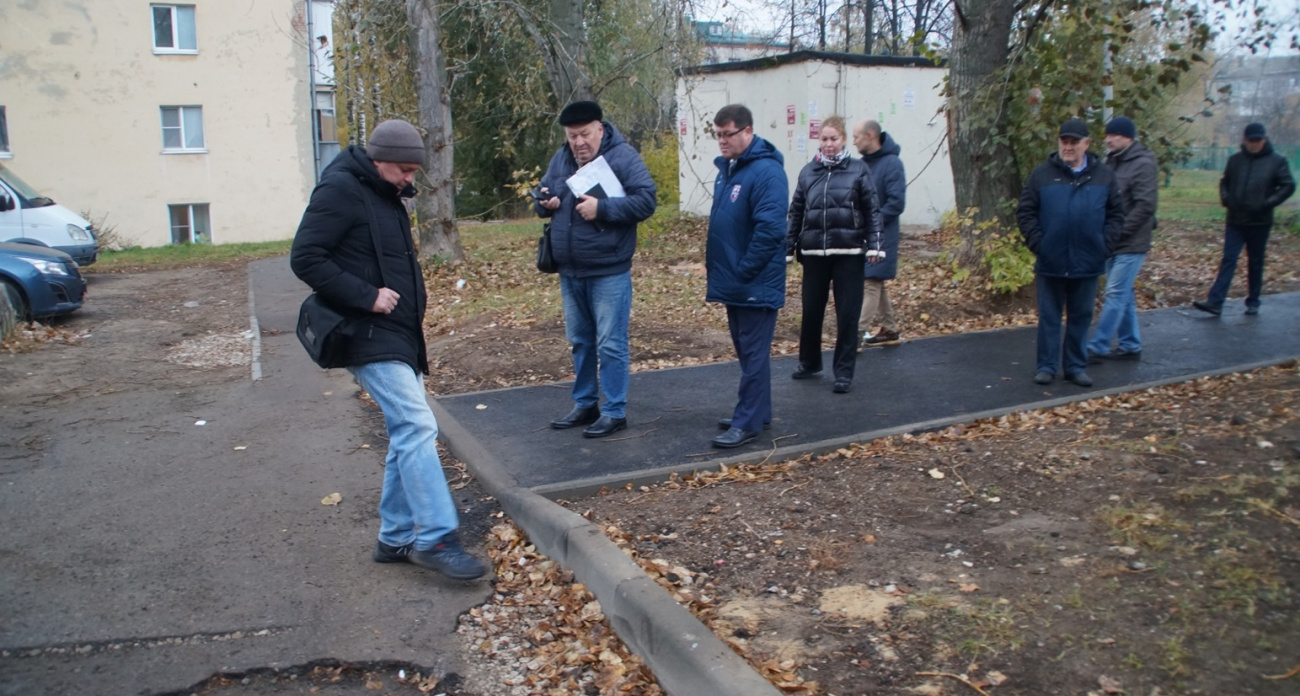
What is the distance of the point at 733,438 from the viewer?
19.7 ft

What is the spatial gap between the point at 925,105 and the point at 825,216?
13.7 metres

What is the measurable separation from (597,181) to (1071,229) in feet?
10.8

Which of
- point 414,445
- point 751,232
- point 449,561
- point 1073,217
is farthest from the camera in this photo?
point 1073,217

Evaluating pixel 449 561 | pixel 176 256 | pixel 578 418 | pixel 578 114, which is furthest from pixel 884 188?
pixel 176 256

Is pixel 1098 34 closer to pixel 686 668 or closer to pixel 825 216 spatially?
pixel 825 216

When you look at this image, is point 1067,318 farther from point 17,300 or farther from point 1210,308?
point 17,300

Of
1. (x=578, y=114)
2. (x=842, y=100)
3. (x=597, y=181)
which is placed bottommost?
(x=597, y=181)

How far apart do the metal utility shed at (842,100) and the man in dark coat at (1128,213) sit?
396 inches

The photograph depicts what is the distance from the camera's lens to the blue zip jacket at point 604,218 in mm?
5988

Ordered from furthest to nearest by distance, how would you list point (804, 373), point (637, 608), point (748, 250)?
point (804, 373)
point (748, 250)
point (637, 608)

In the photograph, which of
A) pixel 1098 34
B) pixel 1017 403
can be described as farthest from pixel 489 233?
pixel 1017 403

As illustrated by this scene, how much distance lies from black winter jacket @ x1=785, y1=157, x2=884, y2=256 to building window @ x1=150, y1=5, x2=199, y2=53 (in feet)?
87.8

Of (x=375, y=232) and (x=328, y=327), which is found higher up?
(x=375, y=232)

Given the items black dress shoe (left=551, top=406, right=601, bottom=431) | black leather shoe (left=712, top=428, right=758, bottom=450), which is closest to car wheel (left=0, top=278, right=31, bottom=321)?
black dress shoe (left=551, top=406, right=601, bottom=431)
